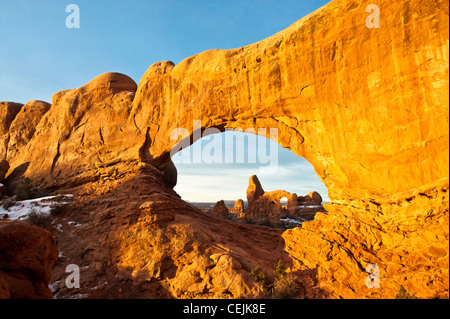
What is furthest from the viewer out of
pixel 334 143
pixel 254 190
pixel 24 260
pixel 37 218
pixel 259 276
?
pixel 254 190

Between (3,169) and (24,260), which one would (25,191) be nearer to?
(3,169)

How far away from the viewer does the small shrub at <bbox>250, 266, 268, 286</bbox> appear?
406 inches

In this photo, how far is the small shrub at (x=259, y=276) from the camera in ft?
33.9

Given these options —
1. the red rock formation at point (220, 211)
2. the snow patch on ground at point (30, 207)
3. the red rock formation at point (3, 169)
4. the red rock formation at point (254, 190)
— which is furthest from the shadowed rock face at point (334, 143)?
the red rock formation at point (254, 190)

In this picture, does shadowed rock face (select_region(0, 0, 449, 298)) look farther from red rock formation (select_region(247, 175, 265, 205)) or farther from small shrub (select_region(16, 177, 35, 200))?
red rock formation (select_region(247, 175, 265, 205))

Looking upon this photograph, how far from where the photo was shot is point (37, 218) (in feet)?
49.3

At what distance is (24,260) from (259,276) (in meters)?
8.00

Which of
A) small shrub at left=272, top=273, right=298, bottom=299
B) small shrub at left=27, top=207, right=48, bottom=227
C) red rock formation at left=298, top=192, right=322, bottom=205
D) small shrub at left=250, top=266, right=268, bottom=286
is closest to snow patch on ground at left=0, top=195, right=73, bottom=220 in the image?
small shrub at left=27, top=207, right=48, bottom=227

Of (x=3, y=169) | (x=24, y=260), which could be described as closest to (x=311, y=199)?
(x=3, y=169)

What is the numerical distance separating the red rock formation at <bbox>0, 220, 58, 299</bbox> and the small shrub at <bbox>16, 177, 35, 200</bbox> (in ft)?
47.5

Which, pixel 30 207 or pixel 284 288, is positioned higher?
pixel 30 207

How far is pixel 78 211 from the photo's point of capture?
51.2 feet

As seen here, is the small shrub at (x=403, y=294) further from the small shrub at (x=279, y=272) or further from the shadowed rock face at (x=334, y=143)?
the small shrub at (x=279, y=272)

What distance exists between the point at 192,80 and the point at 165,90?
264 cm
